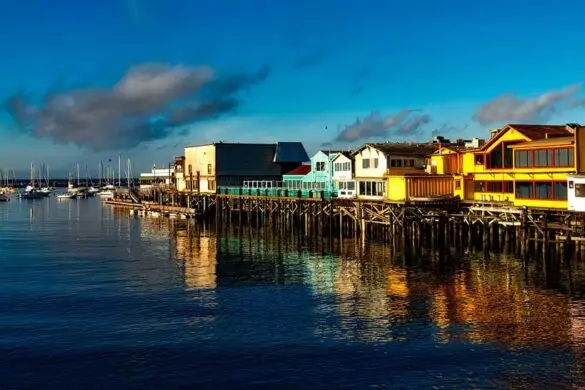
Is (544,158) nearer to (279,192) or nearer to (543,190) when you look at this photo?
(543,190)

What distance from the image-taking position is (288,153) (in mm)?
113375

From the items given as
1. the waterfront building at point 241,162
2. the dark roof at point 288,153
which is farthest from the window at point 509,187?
the dark roof at point 288,153

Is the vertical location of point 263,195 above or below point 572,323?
above

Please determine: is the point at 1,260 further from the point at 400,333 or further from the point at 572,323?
the point at 572,323

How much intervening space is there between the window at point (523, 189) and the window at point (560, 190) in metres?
3.02

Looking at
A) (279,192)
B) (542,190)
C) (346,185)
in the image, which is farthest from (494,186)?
(279,192)

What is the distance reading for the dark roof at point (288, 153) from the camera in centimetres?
11275

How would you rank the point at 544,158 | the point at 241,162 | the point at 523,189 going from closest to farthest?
the point at 544,158 → the point at 523,189 → the point at 241,162

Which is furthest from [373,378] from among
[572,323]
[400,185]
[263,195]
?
[263,195]

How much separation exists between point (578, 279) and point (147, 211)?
102m

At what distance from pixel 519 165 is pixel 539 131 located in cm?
522

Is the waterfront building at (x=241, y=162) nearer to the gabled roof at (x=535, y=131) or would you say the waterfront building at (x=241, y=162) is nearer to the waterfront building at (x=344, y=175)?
the waterfront building at (x=344, y=175)

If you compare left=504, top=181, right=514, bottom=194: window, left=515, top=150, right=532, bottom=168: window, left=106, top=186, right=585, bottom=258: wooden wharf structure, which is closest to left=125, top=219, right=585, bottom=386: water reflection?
left=106, top=186, right=585, bottom=258: wooden wharf structure

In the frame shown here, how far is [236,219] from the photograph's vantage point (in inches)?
4060
